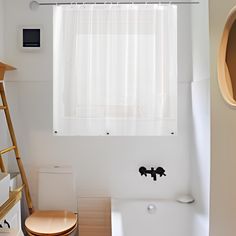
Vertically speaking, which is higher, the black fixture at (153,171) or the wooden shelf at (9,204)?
the wooden shelf at (9,204)

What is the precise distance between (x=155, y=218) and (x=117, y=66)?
1495 mm

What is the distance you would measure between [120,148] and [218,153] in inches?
62.2

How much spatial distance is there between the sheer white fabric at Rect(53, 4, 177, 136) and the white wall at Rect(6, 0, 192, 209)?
6.6 inches

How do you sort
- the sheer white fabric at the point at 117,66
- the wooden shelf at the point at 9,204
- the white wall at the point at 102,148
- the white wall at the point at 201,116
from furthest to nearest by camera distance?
the white wall at the point at 102,148, the sheer white fabric at the point at 117,66, the white wall at the point at 201,116, the wooden shelf at the point at 9,204

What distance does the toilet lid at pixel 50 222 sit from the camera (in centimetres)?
194

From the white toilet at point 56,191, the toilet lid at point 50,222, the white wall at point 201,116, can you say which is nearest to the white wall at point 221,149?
the white wall at point 201,116

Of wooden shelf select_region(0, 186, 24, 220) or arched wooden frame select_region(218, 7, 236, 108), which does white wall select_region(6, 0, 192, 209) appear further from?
arched wooden frame select_region(218, 7, 236, 108)

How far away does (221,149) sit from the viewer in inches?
37.0

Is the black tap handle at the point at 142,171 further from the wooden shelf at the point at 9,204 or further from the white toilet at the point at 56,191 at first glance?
the wooden shelf at the point at 9,204

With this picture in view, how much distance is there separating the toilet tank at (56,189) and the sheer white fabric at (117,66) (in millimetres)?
552

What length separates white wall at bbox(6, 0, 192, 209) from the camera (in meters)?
2.48

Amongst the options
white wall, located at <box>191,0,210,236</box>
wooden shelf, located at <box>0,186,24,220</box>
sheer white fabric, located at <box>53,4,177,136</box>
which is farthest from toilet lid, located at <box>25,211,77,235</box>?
white wall, located at <box>191,0,210,236</box>

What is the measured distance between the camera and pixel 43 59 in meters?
2.48

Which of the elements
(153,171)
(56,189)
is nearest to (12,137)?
(56,189)
